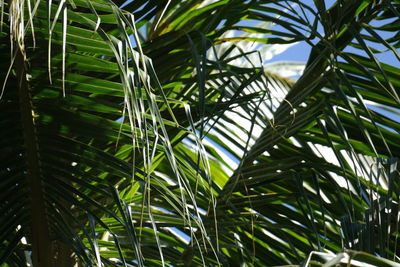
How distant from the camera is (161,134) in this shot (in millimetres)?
1514

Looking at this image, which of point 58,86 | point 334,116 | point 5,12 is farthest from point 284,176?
point 5,12

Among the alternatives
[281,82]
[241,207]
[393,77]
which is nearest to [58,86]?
[241,207]

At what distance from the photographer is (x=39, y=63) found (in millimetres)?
1244

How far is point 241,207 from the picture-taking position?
1725 millimetres

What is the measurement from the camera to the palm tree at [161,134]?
1.14 m

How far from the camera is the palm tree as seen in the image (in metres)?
1.14

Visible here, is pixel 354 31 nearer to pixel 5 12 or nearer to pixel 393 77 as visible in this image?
pixel 393 77

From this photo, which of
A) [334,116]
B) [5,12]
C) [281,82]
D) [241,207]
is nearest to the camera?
[5,12]

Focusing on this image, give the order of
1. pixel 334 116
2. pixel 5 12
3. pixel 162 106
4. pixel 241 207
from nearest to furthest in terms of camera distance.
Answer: pixel 5 12, pixel 334 116, pixel 162 106, pixel 241 207

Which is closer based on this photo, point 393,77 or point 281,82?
point 393,77

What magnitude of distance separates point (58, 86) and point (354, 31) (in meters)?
0.52

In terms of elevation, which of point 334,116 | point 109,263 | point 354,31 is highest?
point 354,31

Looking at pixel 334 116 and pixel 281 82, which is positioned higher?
pixel 281 82

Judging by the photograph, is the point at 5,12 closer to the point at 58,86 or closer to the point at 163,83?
the point at 58,86
